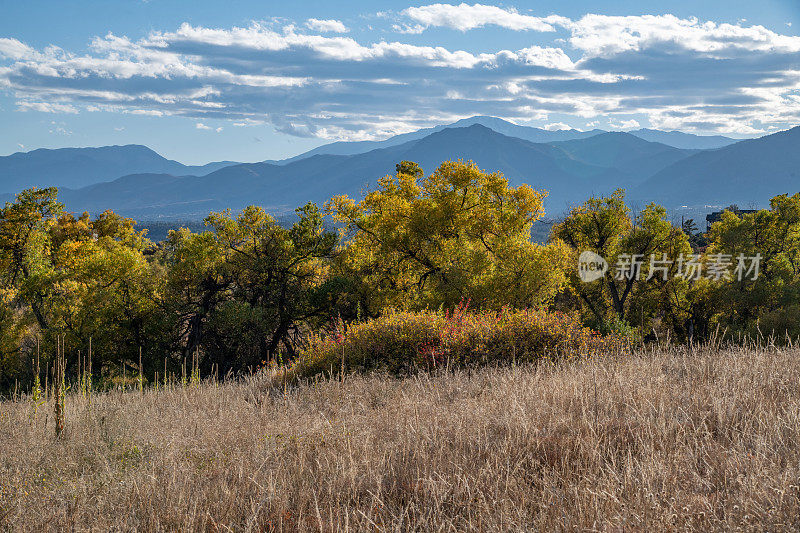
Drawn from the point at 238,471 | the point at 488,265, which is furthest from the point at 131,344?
the point at 238,471

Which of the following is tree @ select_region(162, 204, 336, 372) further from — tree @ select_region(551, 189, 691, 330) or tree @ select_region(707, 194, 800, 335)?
tree @ select_region(707, 194, 800, 335)

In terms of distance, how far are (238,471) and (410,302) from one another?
60.0 ft

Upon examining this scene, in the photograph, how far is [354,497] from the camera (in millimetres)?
3707

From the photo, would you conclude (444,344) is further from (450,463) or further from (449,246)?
(449,246)

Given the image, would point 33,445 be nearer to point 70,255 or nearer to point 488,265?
point 488,265

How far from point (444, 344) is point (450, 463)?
20.2 feet

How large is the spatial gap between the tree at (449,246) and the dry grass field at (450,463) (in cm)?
1568

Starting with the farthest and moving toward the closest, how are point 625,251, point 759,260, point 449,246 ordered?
point 759,260, point 625,251, point 449,246

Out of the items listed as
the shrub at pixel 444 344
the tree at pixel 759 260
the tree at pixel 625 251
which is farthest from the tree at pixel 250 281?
the tree at pixel 759 260

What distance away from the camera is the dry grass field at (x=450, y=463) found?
3230 mm

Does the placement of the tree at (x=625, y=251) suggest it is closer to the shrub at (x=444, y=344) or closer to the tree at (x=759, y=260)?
the tree at (x=759, y=260)

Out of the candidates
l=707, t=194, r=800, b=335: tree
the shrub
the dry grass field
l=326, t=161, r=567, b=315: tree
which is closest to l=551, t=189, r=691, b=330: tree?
l=707, t=194, r=800, b=335: tree

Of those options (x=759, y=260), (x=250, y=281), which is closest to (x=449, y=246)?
(x=250, y=281)

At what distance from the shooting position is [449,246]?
951 inches
